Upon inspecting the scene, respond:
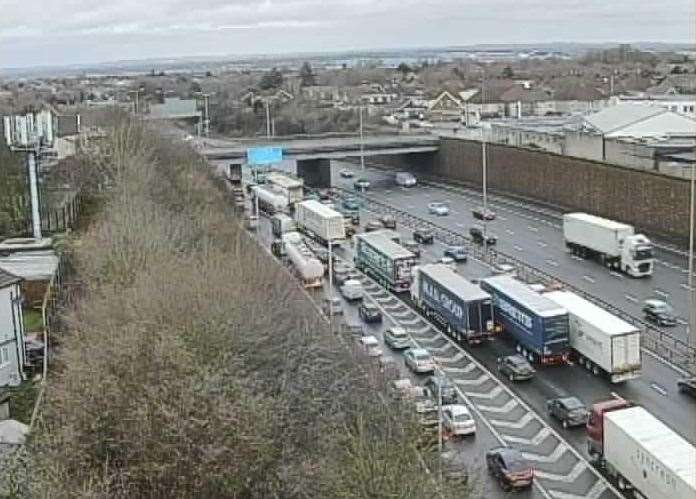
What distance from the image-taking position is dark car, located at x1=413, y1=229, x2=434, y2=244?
1969cm

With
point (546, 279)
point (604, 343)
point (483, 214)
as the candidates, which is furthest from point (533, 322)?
point (483, 214)

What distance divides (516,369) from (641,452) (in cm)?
332

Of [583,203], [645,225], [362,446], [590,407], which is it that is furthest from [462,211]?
[362,446]

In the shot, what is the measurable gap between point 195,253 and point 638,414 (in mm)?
6197

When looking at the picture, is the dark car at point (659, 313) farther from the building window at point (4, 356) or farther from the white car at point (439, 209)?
the white car at point (439, 209)

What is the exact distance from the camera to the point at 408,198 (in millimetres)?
26938

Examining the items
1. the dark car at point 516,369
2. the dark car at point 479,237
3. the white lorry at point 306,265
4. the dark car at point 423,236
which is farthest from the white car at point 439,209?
the dark car at point 516,369

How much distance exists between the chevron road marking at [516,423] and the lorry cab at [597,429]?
2.79ft

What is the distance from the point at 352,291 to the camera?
15.3 m

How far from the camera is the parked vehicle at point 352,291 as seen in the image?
1521 centimetres

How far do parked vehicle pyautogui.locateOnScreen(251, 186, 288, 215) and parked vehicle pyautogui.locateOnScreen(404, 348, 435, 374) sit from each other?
12.9m

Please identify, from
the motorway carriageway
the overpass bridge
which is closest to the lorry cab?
the motorway carriageway

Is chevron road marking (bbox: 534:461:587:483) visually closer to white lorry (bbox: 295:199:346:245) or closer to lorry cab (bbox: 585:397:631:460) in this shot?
lorry cab (bbox: 585:397:631:460)

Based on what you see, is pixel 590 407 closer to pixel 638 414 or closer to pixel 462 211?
pixel 638 414
